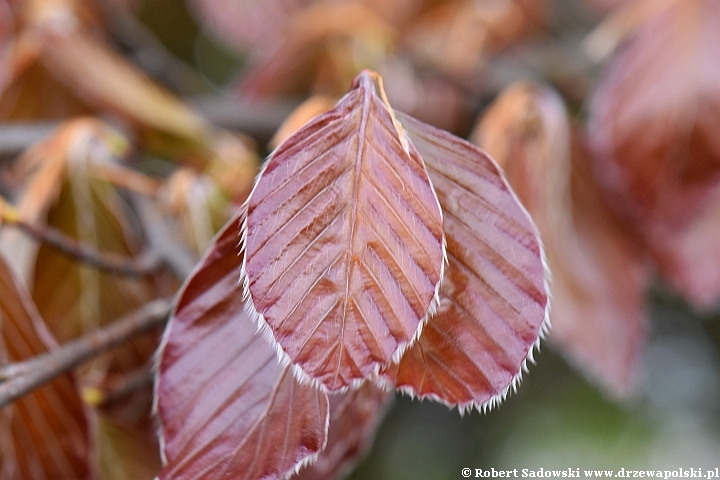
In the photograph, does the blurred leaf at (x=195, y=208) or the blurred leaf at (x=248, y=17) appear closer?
the blurred leaf at (x=195, y=208)

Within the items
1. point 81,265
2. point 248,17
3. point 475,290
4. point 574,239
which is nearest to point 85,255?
point 81,265

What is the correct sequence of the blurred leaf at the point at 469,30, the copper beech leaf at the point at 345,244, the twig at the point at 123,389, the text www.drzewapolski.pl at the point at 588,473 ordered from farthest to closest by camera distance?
the text www.drzewapolski.pl at the point at 588,473 < the blurred leaf at the point at 469,30 < the twig at the point at 123,389 < the copper beech leaf at the point at 345,244

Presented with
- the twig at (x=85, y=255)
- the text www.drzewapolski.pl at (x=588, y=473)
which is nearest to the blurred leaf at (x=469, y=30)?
the twig at (x=85, y=255)

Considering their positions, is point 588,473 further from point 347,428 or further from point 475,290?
point 475,290

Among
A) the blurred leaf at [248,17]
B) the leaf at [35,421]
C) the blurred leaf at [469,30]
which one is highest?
the blurred leaf at [248,17]

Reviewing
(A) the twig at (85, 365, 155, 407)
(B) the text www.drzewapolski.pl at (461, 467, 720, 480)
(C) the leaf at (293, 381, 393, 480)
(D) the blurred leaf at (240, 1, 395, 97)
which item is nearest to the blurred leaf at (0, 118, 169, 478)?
(A) the twig at (85, 365, 155, 407)

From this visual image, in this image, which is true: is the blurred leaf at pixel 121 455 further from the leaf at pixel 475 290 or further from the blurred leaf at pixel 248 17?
the blurred leaf at pixel 248 17
